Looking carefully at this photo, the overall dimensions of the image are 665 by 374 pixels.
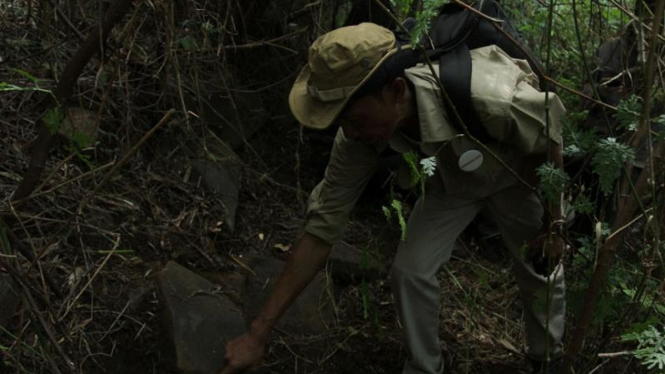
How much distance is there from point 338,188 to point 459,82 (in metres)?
0.75

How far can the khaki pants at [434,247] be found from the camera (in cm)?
349

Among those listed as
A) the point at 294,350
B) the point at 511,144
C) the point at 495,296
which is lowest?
the point at 495,296

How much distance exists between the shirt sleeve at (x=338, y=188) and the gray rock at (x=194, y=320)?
62 centimetres

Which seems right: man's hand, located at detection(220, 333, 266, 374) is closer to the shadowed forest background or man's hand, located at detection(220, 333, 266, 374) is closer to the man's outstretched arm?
the man's outstretched arm

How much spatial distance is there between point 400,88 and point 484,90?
11.3 inches

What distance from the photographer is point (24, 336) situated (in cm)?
347

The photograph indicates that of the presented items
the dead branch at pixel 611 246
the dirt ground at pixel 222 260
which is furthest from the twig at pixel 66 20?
the dead branch at pixel 611 246

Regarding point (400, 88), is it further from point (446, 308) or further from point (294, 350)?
point (446, 308)

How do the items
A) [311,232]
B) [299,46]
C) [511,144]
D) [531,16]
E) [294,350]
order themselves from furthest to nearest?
[531,16]
[299,46]
[294,350]
[311,232]
[511,144]

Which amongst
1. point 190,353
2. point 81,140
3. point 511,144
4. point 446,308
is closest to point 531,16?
point 446,308

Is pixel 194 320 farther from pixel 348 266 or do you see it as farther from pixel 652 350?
pixel 652 350

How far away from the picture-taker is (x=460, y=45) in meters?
3.14

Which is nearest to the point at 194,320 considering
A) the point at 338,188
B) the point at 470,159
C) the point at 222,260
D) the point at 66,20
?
the point at 222,260

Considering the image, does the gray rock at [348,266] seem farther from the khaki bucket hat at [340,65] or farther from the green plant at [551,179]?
the green plant at [551,179]
